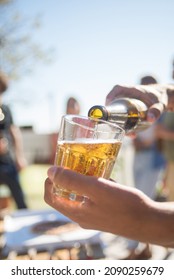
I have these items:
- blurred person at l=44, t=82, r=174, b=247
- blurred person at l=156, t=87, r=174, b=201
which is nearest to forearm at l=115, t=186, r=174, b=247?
blurred person at l=44, t=82, r=174, b=247

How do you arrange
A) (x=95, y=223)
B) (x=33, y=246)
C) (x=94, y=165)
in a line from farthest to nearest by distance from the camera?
(x=33, y=246)
(x=94, y=165)
(x=95, y=223)

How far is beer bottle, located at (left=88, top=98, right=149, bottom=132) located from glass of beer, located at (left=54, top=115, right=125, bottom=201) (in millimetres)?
120

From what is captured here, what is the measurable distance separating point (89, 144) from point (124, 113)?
24 cm

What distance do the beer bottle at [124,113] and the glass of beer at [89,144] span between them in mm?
120

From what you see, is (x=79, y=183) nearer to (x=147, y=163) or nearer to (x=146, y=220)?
(x=146, y=220)

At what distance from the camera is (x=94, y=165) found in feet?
2.51

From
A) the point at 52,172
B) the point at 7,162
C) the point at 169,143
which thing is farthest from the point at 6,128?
the point at 52,172

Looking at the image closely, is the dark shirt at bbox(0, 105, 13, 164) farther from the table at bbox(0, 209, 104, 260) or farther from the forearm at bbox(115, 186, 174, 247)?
the forearm at bbox(115, 186, 174, 247)

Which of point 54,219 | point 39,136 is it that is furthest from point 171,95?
point 39,136

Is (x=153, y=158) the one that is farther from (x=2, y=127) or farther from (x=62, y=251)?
(x=62, y=251)

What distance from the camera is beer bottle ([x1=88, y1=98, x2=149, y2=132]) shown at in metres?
0.91

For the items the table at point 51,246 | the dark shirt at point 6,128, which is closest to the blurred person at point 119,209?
the table at point 51,246

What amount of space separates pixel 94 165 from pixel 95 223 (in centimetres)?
16

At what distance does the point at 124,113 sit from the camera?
3.19 ft
